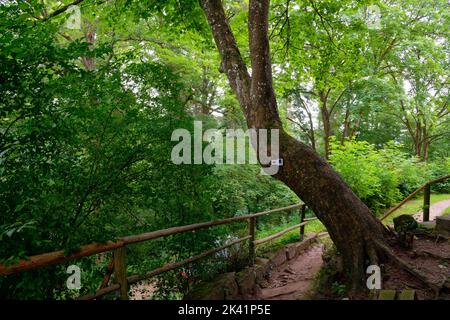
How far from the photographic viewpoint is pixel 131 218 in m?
3.60

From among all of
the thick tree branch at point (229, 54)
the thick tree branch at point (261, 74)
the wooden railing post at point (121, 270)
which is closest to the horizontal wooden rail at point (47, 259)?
the wooden railing post at point (121, 270)

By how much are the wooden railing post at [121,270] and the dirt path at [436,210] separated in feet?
28.3

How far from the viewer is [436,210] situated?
10211mm

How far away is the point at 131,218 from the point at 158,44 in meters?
10.9

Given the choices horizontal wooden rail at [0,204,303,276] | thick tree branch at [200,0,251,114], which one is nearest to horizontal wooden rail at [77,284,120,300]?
horizontal wooden rail at [0,204,303,276]

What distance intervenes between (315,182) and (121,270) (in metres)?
2.68

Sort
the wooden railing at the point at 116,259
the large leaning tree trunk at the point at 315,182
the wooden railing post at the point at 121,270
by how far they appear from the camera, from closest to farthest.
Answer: the wooden railing at the point at 116,259 → the wooden railing post at the point at 121,270 → the large leaning tree trunk at the point at 315,182

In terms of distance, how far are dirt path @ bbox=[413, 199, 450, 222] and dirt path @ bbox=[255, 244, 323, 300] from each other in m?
3.95

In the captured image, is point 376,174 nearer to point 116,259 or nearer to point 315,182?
point 315,182

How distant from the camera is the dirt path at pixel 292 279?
194 inches

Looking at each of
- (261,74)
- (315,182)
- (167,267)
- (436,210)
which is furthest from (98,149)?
(436,210)

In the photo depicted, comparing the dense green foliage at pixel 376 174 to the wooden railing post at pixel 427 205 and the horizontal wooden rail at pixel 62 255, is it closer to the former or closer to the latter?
the wooden railing post at pixel 427 205

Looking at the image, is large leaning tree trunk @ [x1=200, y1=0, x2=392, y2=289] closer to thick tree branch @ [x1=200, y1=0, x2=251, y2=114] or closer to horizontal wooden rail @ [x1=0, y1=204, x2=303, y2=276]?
thick tree branch @ [x1=200, y1=0, x2=251, y2=114]
